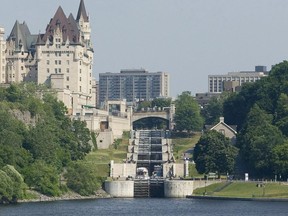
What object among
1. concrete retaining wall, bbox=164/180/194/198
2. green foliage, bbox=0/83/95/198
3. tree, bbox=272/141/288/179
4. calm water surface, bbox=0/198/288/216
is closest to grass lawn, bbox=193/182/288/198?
concrete retaining wall, bbox=164/180/194/198

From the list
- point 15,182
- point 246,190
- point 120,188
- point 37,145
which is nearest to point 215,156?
point 246,190

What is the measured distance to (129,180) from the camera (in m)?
180

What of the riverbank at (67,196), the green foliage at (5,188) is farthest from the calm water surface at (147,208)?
the riverbank at (67,196)

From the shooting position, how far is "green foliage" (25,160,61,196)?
6663 inches

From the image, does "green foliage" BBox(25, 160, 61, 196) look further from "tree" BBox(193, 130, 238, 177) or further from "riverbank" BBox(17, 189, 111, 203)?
"tree" BBox(193, 130, 238, 177)

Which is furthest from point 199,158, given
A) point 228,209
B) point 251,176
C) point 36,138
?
point 228,209

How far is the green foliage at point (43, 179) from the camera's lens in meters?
169

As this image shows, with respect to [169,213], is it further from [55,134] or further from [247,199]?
[55,134]

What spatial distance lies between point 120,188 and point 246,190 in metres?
14.0

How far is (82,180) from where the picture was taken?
174625 millimetres

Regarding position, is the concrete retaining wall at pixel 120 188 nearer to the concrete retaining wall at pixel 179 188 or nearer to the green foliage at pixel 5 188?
the concrete retaining wall at pixel 179 188

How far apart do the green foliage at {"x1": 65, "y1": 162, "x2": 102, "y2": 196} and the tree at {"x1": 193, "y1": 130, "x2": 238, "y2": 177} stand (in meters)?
12.5

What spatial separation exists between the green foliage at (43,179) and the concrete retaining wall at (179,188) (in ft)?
40.8

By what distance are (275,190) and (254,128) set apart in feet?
75.5
